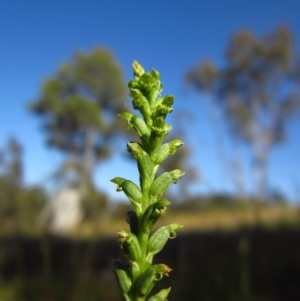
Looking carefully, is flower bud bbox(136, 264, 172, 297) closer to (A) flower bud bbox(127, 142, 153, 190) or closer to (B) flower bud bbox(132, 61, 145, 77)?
(A) flower bud bbox(127, 142, 153, 190)

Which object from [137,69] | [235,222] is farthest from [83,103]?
[137,69]

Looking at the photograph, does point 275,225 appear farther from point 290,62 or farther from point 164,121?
point 290,62

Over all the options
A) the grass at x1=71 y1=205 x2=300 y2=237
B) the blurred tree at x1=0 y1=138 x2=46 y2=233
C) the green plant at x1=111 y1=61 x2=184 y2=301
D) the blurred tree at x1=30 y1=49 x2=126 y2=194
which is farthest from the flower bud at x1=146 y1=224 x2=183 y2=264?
the blurred tree at x1=30 y1=49 x2=126 y2=194

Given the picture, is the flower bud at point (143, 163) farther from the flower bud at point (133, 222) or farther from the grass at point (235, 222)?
the grass at point (235, 222)

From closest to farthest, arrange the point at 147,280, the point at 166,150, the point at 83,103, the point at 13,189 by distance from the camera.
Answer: the point at 147,280 → the point at 166,150 → the point at 13,189 → the point at 83,103

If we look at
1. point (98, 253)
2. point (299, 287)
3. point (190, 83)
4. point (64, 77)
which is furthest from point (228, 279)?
point (64, 77)

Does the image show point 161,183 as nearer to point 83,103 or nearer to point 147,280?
point 147,280
